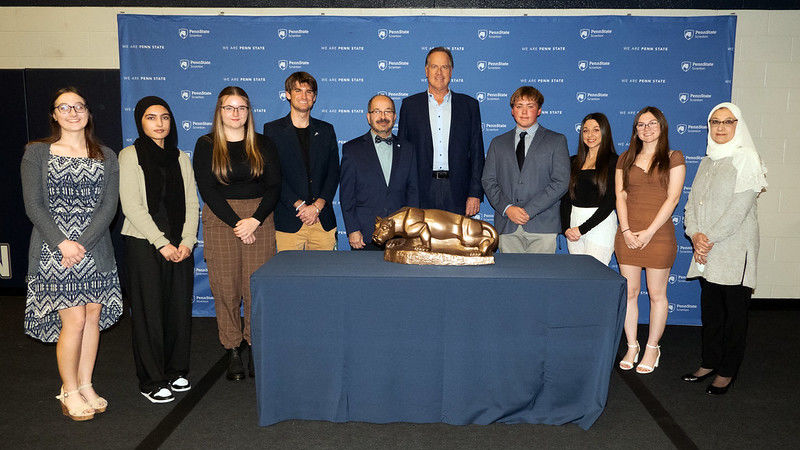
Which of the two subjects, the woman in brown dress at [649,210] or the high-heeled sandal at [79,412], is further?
the woman in brown dress at [649,210]

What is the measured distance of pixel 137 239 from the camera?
9.82 ft

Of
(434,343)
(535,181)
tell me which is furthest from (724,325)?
(434,343)

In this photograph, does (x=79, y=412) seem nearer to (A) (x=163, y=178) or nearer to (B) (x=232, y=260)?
(B) (x=232, y=260)

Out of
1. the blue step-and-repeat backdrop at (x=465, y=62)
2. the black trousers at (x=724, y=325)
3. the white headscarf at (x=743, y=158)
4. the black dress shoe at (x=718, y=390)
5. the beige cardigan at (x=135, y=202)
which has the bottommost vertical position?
the black dress shoe at (x=718, y=390)

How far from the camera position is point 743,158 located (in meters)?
3.19

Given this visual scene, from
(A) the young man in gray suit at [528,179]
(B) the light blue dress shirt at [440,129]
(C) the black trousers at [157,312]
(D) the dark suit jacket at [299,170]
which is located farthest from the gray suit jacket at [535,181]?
(C) the black trousers at [157,312]

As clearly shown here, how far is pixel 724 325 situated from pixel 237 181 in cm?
299

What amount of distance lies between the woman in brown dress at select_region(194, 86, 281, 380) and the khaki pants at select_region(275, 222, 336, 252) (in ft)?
0.70

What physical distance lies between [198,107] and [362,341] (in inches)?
117

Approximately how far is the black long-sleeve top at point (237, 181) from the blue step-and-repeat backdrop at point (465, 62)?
1.48 meters

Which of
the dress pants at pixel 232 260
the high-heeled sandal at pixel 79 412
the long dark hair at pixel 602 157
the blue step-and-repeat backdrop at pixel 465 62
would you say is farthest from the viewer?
the blue step-and-repeat backdrop at pixel 465 62

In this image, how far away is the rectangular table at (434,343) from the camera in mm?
2607

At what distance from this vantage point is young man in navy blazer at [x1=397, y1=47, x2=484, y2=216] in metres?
3.83

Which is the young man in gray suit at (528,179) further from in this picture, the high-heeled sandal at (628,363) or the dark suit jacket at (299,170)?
the dark suit jacket at (299,170)
